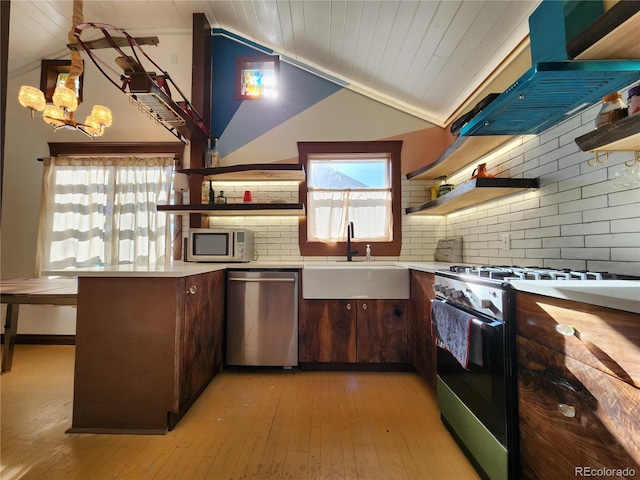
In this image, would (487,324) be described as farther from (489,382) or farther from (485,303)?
(489,382)

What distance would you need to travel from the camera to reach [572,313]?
900 mm

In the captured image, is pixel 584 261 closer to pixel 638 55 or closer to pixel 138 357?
pixel 638 55

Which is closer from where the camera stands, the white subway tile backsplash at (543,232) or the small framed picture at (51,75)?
the white subway tile backsplash at (543,232)

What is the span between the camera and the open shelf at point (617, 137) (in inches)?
38.9

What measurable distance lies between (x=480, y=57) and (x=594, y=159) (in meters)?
1.28

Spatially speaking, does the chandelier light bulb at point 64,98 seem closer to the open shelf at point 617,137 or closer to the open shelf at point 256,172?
the open shelf at point 256,172

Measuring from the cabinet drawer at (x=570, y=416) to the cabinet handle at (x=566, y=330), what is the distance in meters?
0.08

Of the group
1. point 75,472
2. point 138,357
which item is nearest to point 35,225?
point 138,357

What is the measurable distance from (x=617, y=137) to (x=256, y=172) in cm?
258

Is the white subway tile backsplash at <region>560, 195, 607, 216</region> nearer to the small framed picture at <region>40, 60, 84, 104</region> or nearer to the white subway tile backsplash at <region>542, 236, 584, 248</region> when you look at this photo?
the white subway tile backsplash at <region>542, 236, 584, 248</region>

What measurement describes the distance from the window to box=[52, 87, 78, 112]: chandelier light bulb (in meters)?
1.97

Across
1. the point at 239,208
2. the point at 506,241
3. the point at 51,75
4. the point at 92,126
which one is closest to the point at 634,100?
the point at 506,241

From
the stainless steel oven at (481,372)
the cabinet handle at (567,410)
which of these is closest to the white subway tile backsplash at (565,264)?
the stainless steel oven at (481,372)

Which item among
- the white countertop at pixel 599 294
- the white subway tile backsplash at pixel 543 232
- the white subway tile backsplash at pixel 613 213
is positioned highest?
the white subway tile backsplash at pixel 613 213
